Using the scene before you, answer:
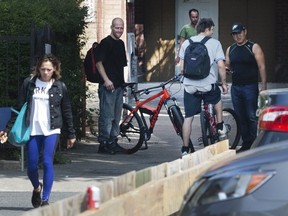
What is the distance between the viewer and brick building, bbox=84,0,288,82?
2338cm

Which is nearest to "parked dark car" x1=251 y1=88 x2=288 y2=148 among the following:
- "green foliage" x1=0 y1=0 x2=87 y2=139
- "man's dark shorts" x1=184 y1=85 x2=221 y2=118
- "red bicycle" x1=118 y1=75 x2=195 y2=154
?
"man's dark shorts" x1=184 y1=85 x2=221 y2=118

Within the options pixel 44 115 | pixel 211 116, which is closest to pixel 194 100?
pixel 211 116

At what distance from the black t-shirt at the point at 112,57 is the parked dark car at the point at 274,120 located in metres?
6.27

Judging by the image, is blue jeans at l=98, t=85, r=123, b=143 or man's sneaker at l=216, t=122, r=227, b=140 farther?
blue jeans at l=98, t=85, r=123, b=143

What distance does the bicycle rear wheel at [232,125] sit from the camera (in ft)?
42.2

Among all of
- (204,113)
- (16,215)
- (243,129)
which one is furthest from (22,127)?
(243,129)

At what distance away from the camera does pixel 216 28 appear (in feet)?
77.5

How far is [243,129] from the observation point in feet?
42.1

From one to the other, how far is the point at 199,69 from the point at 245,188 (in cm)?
643

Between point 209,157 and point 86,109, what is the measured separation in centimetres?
648

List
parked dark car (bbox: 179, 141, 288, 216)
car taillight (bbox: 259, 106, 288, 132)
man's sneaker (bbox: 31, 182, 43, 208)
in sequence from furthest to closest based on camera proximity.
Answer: man's sneaker (bbox: 31, 182, 43, 208), car taillight (bbox: 259, 106, 288, 132), parked dark car (bbox: 179, 141, 288, 216)

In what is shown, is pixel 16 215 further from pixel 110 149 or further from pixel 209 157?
pixel 110 149

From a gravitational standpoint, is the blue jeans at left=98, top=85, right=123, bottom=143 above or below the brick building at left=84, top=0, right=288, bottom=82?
below

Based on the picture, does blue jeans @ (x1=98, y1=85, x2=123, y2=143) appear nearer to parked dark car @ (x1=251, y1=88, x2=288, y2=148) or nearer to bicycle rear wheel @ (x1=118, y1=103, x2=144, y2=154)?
bicycle rear wheel @ (x1=118, y1=103, x2=144, y2=154)
